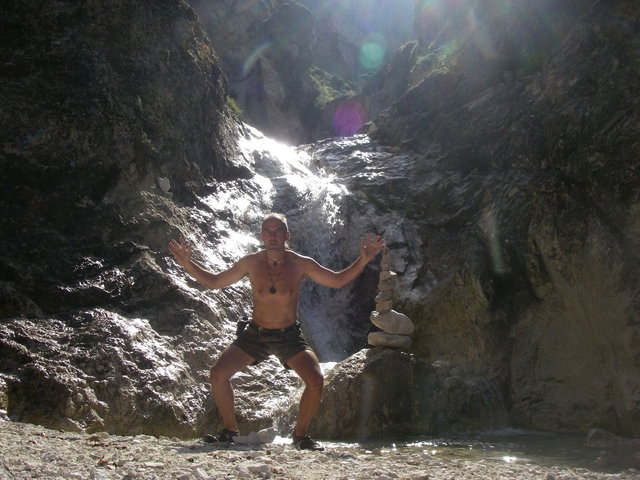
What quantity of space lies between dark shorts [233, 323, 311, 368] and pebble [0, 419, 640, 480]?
847mm

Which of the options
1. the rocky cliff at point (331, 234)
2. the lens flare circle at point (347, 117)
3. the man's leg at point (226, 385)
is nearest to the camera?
the man's leg at point (226, 385)

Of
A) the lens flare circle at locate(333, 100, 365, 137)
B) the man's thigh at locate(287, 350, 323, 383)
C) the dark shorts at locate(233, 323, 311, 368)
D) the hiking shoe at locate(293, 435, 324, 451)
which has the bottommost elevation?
the hiking shoe at locate(293, 435, 324, 451)

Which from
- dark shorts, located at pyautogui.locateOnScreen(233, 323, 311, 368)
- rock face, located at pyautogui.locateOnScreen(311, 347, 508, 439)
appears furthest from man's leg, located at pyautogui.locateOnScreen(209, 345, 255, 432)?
rock face, located at pyautogui.locateOnScreen(311, 347, 508, 439)

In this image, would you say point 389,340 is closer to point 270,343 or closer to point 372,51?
point 270,343

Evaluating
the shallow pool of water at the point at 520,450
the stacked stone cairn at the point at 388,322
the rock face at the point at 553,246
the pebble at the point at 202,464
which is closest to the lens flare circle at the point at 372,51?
the rock face at the point at 553,246

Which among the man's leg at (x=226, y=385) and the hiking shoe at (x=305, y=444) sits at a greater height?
the man's leg at (x=226, y=385)

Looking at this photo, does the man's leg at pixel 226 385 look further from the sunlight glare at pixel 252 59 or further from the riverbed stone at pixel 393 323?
the sunlight glare at pixel 252 59

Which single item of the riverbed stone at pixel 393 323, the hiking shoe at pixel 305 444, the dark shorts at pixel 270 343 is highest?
the riverbed stone at pixel 393 323

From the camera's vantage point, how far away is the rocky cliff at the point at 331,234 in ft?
26.3

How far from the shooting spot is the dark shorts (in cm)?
555

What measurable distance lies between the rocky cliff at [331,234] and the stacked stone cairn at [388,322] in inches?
13.3

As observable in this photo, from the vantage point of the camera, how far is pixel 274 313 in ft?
18.6

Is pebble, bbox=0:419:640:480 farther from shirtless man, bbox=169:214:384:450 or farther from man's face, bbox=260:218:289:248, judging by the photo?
man's face, bbox=260:218:289:248

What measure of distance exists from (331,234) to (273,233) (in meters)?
8.40
